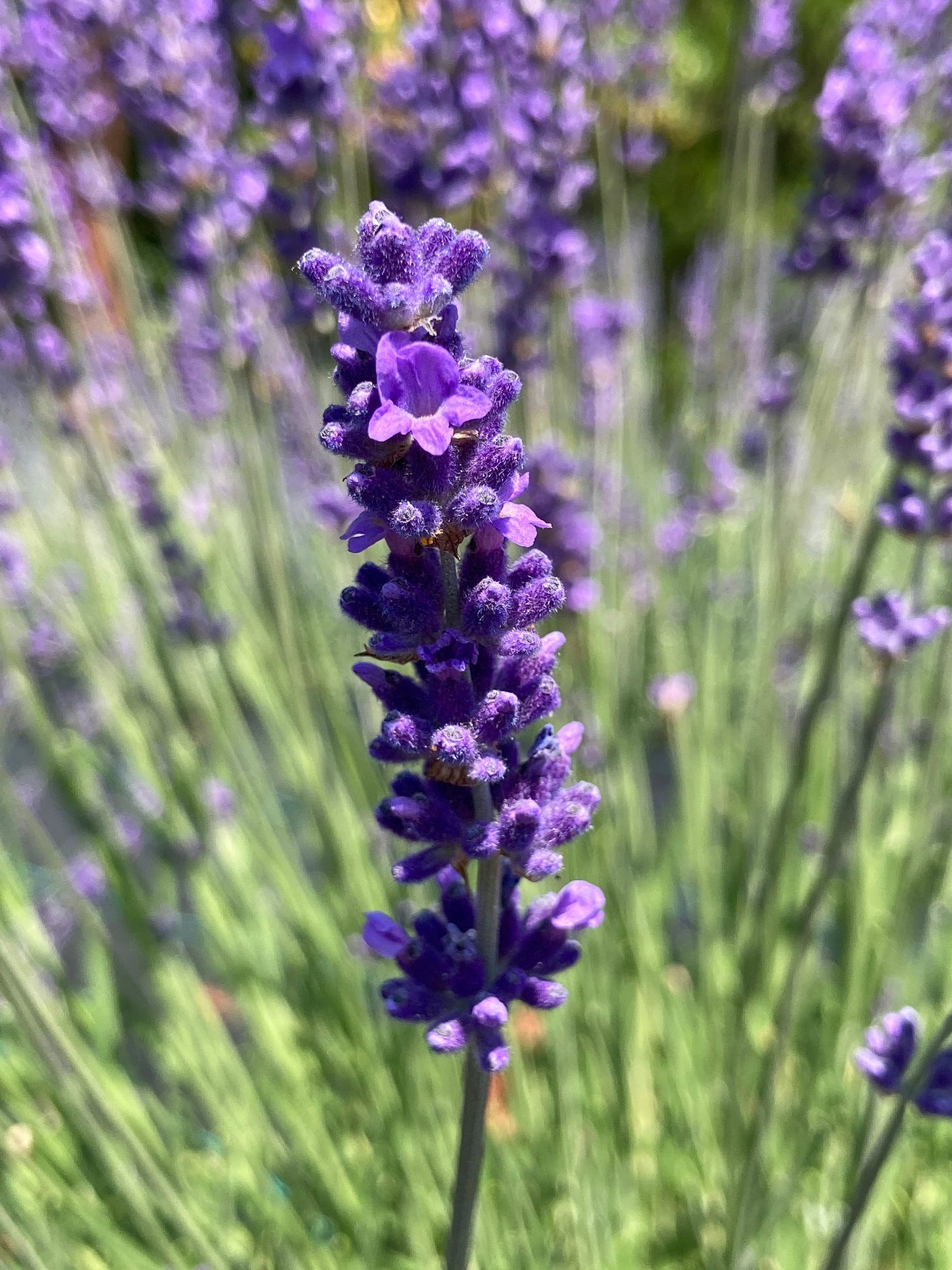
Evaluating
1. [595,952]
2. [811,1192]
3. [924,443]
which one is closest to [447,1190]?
[595,952]

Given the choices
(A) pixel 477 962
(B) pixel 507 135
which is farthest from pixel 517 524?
(B) pixel 507 135

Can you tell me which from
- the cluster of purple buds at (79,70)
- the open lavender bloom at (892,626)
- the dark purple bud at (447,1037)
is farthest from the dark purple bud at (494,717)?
the cluster of purple buds at (79,70)

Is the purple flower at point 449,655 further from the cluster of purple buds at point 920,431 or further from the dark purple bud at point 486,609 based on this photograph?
the cluster of purple buds at point 920,431

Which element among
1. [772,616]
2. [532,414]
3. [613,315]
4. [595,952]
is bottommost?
[595,952]

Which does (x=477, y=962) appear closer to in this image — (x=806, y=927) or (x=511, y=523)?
(x=511, y=523)

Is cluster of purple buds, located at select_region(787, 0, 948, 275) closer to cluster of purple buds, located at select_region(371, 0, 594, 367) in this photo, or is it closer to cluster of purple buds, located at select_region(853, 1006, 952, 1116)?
cluster of purple buds, located at select_region(371, 0, 594, 367)

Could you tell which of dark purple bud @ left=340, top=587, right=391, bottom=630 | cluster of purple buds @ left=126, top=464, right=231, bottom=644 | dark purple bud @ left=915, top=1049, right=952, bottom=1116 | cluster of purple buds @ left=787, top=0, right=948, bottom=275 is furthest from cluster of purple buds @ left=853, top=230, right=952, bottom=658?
cluster of purple buds @ left=126, top=464, right=231, bottom=644

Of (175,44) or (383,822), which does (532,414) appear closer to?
(175,44)

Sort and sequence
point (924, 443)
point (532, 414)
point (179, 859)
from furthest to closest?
point (532, 414) → point (179, 859) → point (924, 443)
